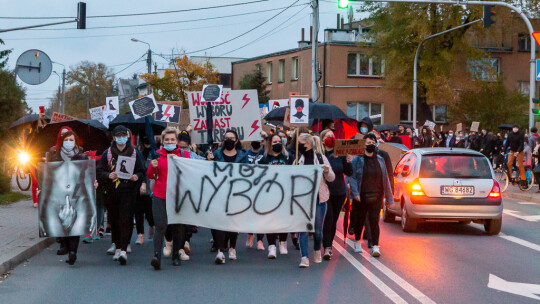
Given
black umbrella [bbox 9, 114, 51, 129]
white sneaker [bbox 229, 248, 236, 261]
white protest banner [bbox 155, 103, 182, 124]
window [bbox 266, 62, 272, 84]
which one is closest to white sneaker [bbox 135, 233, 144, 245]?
white sneaker [bbox 229, 248, 236, 261]

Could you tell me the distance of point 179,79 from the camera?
61.7 meters

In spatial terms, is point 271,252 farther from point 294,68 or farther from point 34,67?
point 294,68

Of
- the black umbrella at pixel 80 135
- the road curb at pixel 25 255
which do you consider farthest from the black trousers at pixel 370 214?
the black umbrella at pixel 80 135

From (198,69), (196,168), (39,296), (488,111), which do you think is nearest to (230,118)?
(196,168)

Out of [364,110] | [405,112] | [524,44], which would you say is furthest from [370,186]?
[524,44]

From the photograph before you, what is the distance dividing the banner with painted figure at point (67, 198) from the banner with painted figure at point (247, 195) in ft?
4.09

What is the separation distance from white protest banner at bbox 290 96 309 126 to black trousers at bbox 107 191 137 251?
11.6 feet

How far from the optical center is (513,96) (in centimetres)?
4916

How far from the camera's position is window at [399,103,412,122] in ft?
178

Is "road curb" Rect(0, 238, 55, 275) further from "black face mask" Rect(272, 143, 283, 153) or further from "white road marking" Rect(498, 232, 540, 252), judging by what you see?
"white road marking" Rect(498, 232, 540, 252)

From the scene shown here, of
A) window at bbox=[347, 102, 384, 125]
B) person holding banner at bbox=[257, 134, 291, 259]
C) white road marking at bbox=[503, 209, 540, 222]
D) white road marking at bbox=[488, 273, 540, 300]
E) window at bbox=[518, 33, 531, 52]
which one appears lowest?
white road marking at bbox=[503, 209, 540, 222]

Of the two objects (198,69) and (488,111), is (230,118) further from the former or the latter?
(198,69)

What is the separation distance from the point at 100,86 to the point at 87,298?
10059 centimetres

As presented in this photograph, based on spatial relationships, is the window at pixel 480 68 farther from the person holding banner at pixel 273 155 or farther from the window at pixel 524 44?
the person holding banner at pixel 273 155
